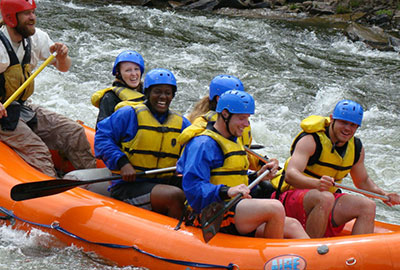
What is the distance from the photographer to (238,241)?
331 cm

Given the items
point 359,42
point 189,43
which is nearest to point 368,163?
point 189,43

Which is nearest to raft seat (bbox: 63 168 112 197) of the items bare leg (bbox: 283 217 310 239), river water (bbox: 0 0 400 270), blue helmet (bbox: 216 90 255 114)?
blue helmet (bbox: 216 90 255 114)

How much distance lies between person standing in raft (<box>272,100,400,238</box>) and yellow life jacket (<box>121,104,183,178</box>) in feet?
2.54

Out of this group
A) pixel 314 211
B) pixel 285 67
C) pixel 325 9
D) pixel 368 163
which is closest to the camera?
pixel 314 211

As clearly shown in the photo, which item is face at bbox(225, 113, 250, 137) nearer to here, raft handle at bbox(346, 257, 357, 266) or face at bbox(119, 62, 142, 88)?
raft handle at bbox(346, 257, 357, 266)

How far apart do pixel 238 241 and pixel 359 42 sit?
9.20m

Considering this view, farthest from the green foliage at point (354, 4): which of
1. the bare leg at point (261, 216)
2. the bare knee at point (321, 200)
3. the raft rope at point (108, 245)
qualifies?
the raft rope at point (108, 245)

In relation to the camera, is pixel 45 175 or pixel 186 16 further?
pixel 186 16

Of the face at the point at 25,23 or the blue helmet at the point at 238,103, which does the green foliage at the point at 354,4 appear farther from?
the blue helmet at the point at 238,103

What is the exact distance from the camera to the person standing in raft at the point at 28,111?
13.6 feet

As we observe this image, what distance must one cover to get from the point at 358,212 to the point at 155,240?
4.05ft

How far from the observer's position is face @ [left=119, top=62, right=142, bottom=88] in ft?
14.4

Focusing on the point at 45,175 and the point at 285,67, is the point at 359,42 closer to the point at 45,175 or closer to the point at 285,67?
the point at 285,67

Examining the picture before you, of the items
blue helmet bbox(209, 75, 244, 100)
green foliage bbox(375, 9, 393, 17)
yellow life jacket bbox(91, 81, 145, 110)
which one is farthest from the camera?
green foliage bbox(375, 9, 393, 17)
